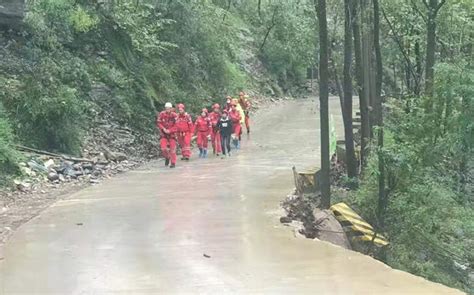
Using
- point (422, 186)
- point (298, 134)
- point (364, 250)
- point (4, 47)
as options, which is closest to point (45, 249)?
point (364, 250)

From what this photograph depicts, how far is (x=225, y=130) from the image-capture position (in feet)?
74.1

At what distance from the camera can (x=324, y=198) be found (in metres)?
13.9

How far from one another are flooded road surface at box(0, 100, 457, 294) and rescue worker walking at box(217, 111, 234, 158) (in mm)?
5414

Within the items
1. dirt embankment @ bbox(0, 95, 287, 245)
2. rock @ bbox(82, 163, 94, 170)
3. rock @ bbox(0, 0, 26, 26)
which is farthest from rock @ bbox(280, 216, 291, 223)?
rock @ bbox(0, 0, 26, 26)

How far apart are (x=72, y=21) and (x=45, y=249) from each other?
13.5 meters

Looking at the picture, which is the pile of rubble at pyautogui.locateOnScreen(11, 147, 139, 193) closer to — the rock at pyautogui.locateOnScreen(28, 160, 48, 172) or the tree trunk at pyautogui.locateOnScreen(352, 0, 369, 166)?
the rock at pyautogui.locateOnScreen(28, 160, 48, 172)

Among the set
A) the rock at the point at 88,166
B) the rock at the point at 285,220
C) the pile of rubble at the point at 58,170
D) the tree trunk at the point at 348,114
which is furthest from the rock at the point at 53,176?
the tree trunk at the point at 348,114

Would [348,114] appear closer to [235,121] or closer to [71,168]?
[235,121]

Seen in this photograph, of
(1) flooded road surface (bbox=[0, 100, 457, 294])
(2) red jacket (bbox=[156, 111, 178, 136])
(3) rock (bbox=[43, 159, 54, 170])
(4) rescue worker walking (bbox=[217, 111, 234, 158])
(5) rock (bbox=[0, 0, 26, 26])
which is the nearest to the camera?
(1) flooded road surface (bbox=[0, 100, 457, 294])

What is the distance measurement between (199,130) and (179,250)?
12525 millimetres

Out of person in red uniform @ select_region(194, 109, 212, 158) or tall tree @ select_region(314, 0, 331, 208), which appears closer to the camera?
tall tree @ select_region(314, 0, 331, 208)

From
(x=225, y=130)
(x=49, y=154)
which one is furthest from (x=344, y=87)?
(x=49, y=154)

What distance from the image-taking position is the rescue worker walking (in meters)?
22.5

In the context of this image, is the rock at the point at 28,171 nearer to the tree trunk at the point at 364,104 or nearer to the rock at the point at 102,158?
the rock at the point at 102,158
